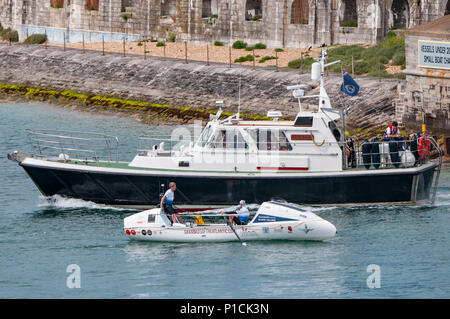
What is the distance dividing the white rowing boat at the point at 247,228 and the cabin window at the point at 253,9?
36.4m

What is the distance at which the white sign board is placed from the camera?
1530 inches

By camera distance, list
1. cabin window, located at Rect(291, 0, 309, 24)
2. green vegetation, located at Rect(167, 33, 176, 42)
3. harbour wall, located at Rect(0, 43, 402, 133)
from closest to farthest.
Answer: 1. harbour wall, located at Rect(0, 43, 402, 133)
2. cabin window, located at Rect(291, 0, 309, 24)
3. green vegetation, located at Rect(167, 33, 176, 42)

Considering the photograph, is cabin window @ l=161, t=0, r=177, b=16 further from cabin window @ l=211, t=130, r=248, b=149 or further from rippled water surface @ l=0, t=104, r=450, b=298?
A: cabin window @ l=211, t=130, r=248, b=149

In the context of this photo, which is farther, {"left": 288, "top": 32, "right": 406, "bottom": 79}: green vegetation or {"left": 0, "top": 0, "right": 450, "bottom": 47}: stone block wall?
{"left": 0, "top": 0, "right": 450, "bottom": 47}: stone block wall

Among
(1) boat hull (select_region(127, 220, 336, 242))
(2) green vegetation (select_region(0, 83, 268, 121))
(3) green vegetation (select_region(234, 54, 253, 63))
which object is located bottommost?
(1) boat hull (select_region(127, 220, 336, 242))

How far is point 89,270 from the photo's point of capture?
24.5 meters

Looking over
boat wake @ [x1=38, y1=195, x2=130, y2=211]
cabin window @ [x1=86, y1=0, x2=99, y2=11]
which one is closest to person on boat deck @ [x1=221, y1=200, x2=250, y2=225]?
boat wake @ [x1=38, y1=195, x2=130, y2=211]

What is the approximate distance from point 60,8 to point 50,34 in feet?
7.51

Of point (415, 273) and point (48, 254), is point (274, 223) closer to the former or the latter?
point (415, 273)

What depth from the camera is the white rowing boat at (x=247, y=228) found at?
2705 centimetres

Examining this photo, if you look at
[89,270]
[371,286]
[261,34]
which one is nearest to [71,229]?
[89,270]

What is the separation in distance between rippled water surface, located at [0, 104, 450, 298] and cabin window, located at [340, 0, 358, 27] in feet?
81.7

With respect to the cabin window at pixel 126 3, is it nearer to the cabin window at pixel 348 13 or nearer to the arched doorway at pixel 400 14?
the cabin window at pixel 348 13
